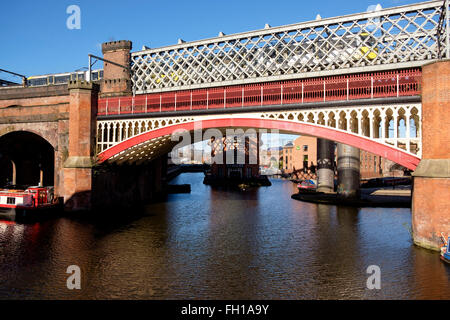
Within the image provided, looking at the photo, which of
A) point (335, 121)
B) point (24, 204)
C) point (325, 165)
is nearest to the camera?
point (335, 121)

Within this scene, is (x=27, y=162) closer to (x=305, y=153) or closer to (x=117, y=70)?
(x=117, y=70)

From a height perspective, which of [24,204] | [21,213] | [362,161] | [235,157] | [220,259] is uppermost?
[235,157]

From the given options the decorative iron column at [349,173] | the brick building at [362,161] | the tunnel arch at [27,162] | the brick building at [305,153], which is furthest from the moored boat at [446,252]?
the brick building at [305,153]

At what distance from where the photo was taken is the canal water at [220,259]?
16.1 meters

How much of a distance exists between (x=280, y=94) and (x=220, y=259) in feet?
46.2

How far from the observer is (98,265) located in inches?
774

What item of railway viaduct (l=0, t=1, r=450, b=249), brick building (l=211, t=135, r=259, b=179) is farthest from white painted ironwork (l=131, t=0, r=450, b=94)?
brick building (l=211, t=135, r=259, b=179)

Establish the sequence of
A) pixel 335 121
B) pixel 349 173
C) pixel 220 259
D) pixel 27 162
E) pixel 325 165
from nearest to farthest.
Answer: pixel 220 259 → pixel 335 121 → pixel 349 173 → pixel 27 162 → pixel 325 165

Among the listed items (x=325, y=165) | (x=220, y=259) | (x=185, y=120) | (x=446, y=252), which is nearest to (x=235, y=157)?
(x=325, y=165)

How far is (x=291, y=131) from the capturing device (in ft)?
93.9

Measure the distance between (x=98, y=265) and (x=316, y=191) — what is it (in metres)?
41.0

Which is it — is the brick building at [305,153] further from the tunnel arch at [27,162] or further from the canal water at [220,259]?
the canal water at [220,259]

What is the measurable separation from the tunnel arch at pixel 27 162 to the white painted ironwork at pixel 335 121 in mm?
15103

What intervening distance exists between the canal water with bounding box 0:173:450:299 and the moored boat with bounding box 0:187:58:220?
184 centimetres
